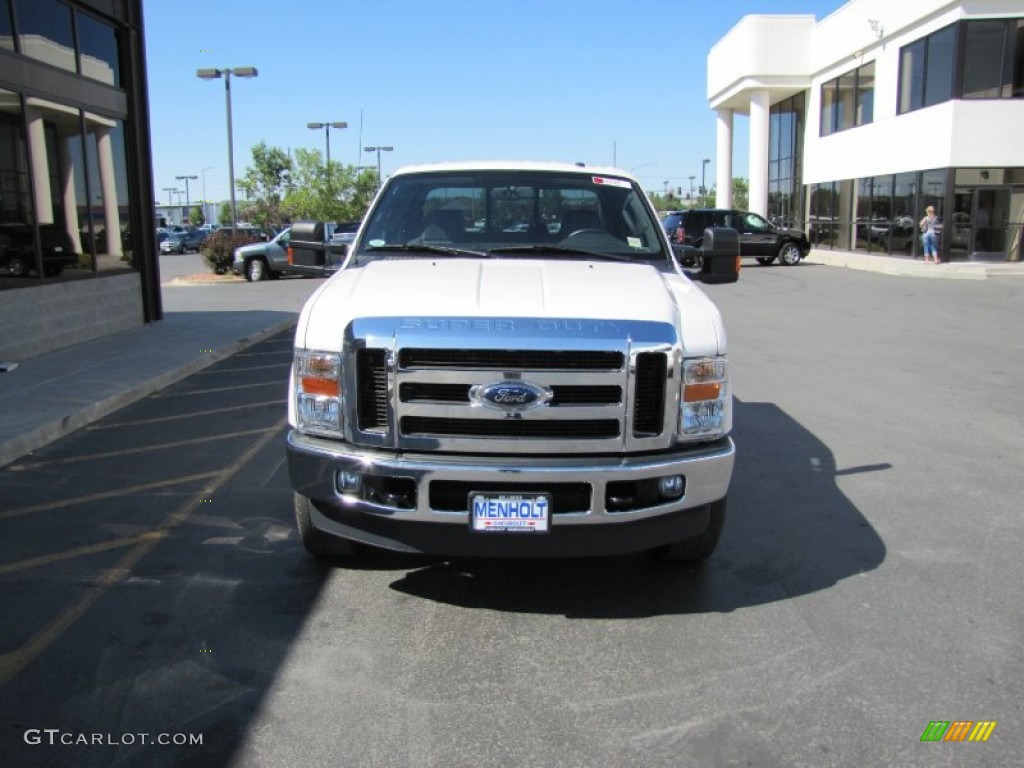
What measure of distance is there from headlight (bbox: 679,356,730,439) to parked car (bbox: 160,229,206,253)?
51424 millimetres

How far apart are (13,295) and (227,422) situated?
161 inches

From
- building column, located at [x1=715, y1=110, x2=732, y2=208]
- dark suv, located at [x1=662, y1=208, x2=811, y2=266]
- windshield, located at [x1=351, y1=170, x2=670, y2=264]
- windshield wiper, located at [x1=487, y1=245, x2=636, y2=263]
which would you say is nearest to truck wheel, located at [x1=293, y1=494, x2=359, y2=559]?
windshield, located at [x1=351, y1=170, x2=670, y2=264]

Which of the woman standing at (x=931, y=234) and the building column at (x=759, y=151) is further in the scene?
the building column at (x=759, y=151)

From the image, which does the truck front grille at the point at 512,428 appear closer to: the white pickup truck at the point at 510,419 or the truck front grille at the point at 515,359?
the white pickup truck at the point at 510,419

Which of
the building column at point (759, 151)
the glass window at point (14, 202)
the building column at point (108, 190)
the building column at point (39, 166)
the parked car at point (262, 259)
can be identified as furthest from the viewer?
the building column at point (759, 151)

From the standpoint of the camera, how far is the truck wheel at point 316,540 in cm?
430

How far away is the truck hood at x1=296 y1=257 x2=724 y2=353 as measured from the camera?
3.77 metres

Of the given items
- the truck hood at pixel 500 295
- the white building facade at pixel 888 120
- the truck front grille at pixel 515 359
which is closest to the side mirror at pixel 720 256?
the truck hood at pixel 500 295

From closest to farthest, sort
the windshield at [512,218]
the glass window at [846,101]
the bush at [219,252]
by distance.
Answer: the windshield at [512,218]
the bush at [219,252]
the glass window at [846,101]

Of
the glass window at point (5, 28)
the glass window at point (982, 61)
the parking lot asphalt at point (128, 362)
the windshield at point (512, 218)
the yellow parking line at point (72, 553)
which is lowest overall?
the yellow parking line at point (72, 553)

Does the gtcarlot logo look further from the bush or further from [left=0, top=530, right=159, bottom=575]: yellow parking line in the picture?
the bush

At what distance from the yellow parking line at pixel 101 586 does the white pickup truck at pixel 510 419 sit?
3.78 feet

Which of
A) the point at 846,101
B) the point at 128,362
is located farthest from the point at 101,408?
the point at 846,101

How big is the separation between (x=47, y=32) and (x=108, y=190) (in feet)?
8.14
